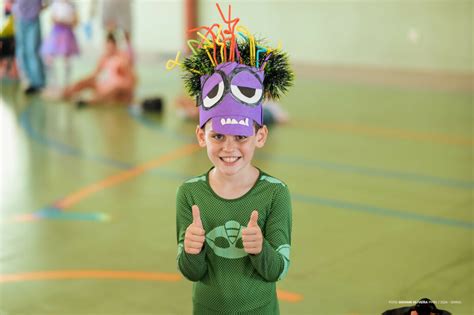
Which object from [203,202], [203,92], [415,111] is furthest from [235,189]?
[415,111]

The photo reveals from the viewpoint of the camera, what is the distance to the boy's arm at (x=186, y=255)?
2.87 m

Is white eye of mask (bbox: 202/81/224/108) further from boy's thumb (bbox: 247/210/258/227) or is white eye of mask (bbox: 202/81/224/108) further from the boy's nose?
boy's thumb (bbox: 247/210/258/227)

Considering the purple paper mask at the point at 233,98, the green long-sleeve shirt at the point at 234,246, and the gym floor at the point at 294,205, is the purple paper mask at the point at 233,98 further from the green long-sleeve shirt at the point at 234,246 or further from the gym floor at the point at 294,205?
the gym floor at the point at 294,205

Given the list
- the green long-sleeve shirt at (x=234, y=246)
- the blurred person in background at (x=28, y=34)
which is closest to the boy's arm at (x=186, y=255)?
the green long-sleeve shirt at (x=234, y=246)

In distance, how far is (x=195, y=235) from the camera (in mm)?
2799

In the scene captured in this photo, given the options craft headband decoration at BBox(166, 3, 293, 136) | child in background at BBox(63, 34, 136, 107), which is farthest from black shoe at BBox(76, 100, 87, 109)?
craft headband decoration at BBox(166, 3, 293, 136)

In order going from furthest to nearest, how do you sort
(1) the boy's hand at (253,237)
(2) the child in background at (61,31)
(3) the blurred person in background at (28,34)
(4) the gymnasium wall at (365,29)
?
(4) the gymnasium wall at (365,29) < (2) the child in background at (61,31) < (3) the blurred person in background at (28,34) < (1) the boy's hand at (253,237)

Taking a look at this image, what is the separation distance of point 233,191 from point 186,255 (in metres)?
0.30

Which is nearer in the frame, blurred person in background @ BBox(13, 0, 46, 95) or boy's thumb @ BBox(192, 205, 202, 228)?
boy's thumb @ BBox(192, 205, 202, 228)

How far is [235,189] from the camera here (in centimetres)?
297

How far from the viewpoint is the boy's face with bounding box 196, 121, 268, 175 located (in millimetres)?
2920

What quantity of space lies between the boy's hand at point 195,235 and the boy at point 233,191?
0.03m

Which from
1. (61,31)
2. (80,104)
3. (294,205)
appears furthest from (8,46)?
(80,104)

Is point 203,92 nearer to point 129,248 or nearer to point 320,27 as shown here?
point 129,248
